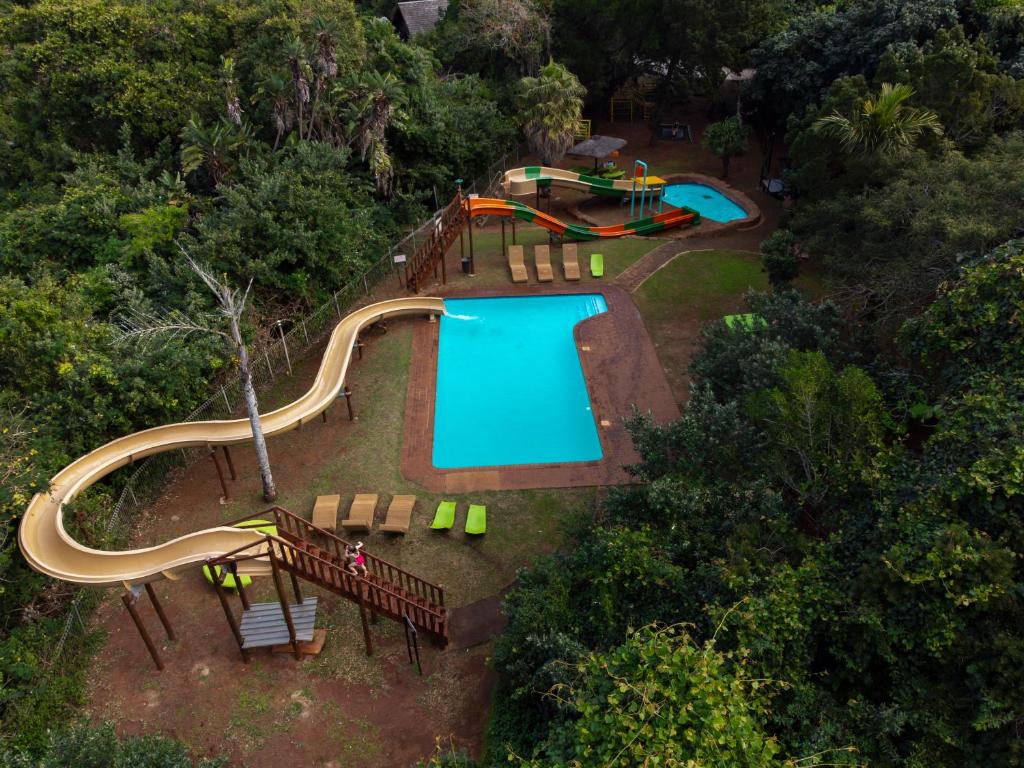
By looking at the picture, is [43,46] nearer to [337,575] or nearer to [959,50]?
[337,575]

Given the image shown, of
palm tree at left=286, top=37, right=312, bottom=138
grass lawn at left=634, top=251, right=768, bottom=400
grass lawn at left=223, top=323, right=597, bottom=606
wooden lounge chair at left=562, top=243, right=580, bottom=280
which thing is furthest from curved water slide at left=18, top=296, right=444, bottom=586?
palm tree at left=286, top=37, right=312, bottom=138

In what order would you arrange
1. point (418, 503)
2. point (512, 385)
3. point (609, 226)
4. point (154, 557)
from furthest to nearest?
point (609, 226)
point (512, 385)
point (418, 503)
point (154, 557)

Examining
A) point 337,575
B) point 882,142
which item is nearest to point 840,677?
point 337,575

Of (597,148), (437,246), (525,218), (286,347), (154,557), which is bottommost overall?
(154,557)

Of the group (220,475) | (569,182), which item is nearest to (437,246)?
(569,182)

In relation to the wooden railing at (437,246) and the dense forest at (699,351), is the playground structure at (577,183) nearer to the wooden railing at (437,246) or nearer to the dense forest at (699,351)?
the dense forest at (699,351)

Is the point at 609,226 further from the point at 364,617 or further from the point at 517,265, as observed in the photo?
the point at 364,617

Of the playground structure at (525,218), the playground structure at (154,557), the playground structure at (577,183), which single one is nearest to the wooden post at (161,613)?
the playground structure at (154,557)
